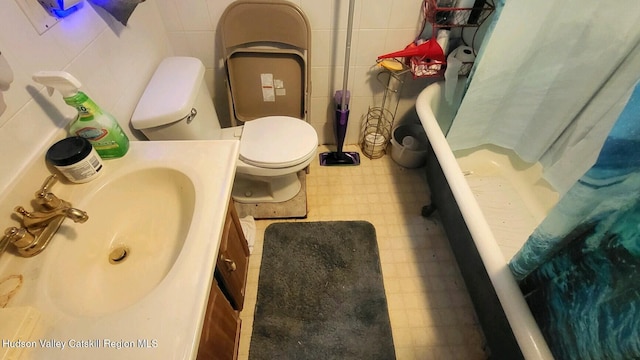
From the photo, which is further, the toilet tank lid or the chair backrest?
the chair backrest

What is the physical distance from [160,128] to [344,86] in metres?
0.95

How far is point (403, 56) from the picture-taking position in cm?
149

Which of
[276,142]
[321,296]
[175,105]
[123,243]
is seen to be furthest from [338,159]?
[123,243]

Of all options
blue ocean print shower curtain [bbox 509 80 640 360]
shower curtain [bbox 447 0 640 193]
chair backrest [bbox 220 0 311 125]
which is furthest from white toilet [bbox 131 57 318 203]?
blue ocean print shower curtain [bbox 509 80 640 360]

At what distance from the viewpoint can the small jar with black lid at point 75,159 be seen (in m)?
0.74

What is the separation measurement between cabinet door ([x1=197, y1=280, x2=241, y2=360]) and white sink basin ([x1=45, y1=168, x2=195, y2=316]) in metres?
0.17

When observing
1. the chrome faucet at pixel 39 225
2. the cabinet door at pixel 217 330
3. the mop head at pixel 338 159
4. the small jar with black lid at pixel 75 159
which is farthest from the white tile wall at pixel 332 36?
the cabinet door at pixel 217 330

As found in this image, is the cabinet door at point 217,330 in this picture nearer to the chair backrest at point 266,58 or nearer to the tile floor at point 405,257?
the tile floor at point 405,257

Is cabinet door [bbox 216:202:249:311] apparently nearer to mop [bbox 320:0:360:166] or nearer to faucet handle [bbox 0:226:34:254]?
faucet handle [bbox 0:226:34:254]

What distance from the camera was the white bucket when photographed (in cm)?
183

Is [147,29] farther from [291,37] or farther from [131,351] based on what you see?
[131,351]

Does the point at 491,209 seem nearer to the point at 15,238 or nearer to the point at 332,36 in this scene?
the point at 332,36

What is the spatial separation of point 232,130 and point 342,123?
2.08ft

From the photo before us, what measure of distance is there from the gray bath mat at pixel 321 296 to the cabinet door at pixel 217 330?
11.1 inches
